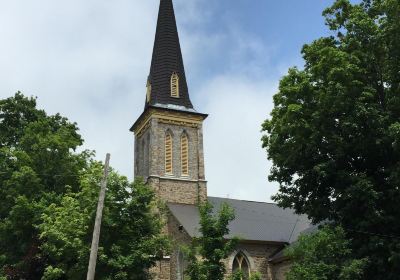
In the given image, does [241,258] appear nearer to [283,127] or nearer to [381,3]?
[283,127]

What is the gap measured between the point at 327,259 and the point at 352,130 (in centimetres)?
453

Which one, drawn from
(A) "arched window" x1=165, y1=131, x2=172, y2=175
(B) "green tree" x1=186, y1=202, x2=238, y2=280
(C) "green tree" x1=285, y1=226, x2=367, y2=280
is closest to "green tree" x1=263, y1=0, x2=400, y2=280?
(C) "green tree" x1=285, y1=226, x2=367, y2=280

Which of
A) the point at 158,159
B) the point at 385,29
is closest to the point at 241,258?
the point at 158,159

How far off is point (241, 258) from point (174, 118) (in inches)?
466

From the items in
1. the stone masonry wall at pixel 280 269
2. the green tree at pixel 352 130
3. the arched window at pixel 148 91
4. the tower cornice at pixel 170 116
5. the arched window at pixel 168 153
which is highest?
the arched window at pixel 148 91

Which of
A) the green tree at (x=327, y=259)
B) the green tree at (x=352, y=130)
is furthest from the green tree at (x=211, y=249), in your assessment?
the green tree at (x=352, y=130)

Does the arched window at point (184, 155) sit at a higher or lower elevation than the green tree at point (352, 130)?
higher

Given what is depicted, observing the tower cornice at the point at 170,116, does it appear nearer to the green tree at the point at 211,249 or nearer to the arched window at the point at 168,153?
the arched window at the point at 168,153

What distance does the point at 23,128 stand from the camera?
27.1 meters

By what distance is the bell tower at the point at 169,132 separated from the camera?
35094 millimetres

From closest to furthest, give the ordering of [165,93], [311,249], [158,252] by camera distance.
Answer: [311,249], [158,252], [165,93]

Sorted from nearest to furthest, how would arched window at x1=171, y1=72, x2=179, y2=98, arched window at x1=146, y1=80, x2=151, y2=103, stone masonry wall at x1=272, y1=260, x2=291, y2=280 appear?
stone masonry wall at x1=272, y1=260, x2=291, y2=280, arched window at x1=171, y1=72, x2=179, y2=98, arched window at x1=146, y1=80, x2=151, y2=103

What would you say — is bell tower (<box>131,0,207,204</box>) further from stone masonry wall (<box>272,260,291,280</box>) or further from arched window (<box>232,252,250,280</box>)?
stone masonry wall (<box>272,260,291,280</box>)

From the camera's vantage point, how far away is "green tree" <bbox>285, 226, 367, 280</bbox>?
17.4m
